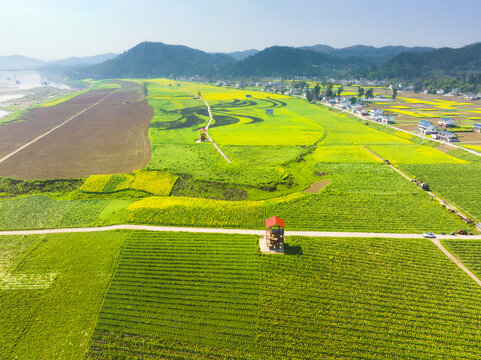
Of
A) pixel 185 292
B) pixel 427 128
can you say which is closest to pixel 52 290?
pixel 185 292

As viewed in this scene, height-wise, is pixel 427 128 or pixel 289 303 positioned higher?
pixel 427 128

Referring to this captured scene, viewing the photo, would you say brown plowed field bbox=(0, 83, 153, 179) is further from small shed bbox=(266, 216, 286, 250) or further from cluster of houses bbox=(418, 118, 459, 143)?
cluster of houses bbox=(418, 118, 459, 143)

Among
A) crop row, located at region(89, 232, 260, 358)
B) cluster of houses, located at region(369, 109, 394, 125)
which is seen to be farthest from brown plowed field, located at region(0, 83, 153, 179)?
cluster of houses, located at region(369, 109, 394, 125)

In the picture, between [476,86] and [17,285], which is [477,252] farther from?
[476,86]

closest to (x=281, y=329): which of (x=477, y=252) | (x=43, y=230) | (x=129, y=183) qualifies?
(x=477, y=252)

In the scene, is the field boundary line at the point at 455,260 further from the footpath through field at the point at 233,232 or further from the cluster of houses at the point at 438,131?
the cluster of houses at the point at 438,131

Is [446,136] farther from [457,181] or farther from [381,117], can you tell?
[457,181]

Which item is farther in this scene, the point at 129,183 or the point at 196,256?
the point at 129,183
